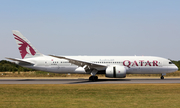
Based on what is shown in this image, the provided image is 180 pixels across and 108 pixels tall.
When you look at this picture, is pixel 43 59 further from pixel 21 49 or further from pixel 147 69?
pixel 147 69

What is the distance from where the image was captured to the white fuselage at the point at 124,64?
122ft

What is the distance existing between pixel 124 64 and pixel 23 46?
54.8 feet

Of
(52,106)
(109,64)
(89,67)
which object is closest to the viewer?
(52,106)

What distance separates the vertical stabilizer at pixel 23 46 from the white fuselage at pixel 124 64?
0.96m

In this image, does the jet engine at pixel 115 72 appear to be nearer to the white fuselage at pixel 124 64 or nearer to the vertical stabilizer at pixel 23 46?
the white fuselage at pixel 124 64

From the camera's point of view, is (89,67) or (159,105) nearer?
(159,105)

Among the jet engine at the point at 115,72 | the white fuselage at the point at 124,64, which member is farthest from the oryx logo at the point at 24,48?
the jet engine at the point at 115,72

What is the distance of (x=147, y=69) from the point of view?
37.5m

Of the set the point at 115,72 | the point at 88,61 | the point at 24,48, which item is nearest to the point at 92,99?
the point at 115,72

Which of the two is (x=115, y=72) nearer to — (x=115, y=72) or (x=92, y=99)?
(x=115, y=72)

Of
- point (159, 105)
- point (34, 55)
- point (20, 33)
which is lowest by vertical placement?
point (159, 105)

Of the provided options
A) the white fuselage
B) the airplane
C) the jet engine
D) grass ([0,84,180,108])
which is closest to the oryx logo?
the airplane

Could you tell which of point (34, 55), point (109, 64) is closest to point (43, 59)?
point (34, 55)

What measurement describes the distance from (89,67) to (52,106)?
73.1ft
